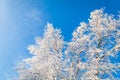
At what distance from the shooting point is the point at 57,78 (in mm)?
28828

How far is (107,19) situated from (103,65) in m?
3.84

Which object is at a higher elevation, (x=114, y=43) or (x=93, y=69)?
(x=114, y=43)

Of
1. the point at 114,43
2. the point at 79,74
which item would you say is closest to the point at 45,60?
the point at 79,74

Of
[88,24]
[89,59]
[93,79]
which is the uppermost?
[88,24]

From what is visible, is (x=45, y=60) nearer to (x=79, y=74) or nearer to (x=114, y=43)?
(x=79, y=74)

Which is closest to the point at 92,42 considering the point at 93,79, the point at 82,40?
the point at 82,40

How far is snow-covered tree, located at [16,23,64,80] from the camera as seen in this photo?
95.3 feet

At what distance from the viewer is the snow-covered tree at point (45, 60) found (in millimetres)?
29062

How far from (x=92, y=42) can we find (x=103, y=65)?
1.96 m

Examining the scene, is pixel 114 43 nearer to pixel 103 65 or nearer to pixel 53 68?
pixel 103 65

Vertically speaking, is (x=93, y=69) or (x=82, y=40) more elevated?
(x=82, y=40)

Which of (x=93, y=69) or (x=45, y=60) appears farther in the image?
(x=45, y=60)

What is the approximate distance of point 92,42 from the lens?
29.2 meters

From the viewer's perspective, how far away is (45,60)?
29.8 m
